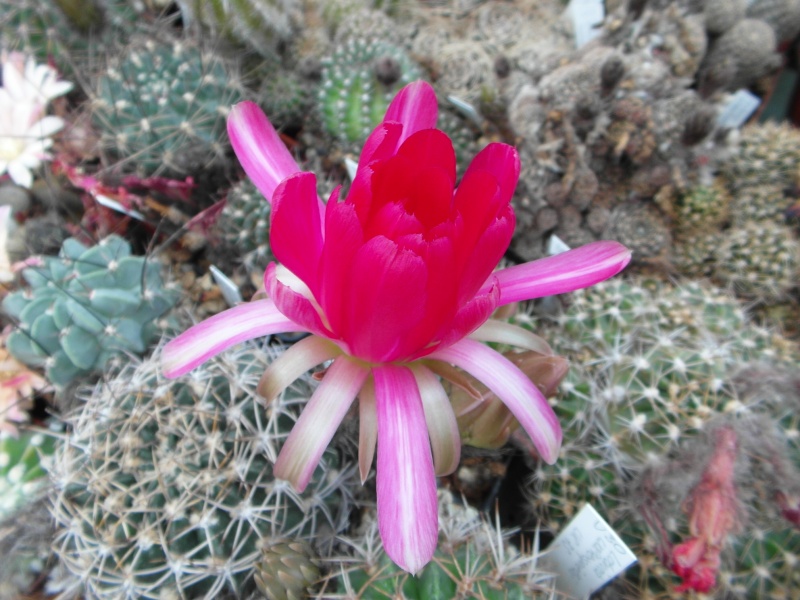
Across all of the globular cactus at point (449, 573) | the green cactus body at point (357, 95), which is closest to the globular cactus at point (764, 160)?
the green cactus body at point (357, 95)

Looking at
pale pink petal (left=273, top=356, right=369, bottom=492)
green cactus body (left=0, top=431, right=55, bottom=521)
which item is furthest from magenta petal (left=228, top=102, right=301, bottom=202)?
green cactus body (left=0, top=431, right=55, bottom=521)

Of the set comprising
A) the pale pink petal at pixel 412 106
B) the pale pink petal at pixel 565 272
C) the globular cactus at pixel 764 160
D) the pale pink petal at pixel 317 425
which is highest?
the pale pink petal at pixel 412 106

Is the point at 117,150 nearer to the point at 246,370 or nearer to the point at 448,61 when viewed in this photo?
the point at 246,370

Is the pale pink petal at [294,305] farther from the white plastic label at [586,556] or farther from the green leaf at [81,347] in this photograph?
the green leaf at [81,347]

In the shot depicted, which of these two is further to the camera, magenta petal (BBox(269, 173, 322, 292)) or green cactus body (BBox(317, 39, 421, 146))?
green cactus body (BBox(317, 39, 421, 146))

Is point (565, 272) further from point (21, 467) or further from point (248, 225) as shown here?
point (21, 467)

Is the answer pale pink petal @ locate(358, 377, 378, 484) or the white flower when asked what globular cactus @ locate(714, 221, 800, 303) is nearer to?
pale pink petal @ locate(358, 377, 378, 484)
